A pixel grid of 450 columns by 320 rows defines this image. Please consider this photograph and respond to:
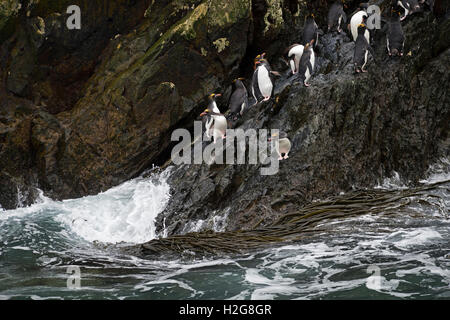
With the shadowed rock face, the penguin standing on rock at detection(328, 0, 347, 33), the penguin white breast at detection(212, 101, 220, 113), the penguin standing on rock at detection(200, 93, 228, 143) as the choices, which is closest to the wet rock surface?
the shadowed rock face

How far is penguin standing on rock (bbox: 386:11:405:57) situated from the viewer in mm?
8125

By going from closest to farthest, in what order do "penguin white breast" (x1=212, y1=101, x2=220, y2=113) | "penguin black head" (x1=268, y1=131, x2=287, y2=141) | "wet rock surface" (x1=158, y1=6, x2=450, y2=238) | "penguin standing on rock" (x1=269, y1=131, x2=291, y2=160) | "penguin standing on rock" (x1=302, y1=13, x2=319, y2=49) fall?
"wet rock surface" (x1=158, y1=6, x2=450, y2=238)
"penguin standing on rock" (x1=269, y1=131, x2=291, y2=160)
"penguin black head" (x1=268, y1=131, x2=287, y2=141)
"penguin white breast" (x1=212, y1=101, x2=220, y2=113)
"penguin standing on rock" (x1=302, y1=13, x2=319, y2=49)

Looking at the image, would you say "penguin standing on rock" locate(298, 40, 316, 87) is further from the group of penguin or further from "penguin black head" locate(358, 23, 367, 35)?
"penguin black head" locate(358, 23, 367, 35)

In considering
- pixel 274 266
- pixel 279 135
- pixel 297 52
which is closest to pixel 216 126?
pixel 279 135

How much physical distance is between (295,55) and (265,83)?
106 centimetres

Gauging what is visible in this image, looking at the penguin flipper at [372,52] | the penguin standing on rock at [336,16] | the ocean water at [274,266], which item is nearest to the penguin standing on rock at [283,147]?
the ocean water at [274,266]

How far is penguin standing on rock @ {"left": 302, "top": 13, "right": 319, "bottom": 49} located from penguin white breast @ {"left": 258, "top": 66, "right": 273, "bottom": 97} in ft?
4.22

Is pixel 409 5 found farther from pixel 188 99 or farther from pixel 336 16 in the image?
pixel 188 99

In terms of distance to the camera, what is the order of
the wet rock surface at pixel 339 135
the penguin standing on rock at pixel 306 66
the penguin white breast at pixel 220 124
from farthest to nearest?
the penguin white breast at pixel 220 124 < the penguin standing on rock at pixel 306 66 < the wet rock surface at pixel 339 135

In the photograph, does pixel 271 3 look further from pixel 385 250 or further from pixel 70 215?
pixel 385 250

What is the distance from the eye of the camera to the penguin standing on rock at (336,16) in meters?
9.31

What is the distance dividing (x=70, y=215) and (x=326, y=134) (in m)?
4.29

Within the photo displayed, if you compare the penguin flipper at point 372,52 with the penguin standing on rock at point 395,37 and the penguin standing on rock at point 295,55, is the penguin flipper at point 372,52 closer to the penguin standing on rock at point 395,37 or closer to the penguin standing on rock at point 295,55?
the penguin standing on rock at point 395,37

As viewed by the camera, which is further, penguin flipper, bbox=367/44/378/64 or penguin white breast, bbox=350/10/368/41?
penguin white breast, bbox=350/10/368/41
